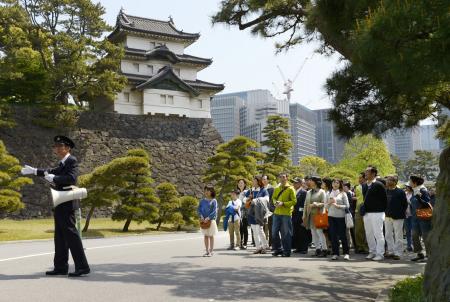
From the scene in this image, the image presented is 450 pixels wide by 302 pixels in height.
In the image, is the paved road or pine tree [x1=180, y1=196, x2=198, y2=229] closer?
the paved road

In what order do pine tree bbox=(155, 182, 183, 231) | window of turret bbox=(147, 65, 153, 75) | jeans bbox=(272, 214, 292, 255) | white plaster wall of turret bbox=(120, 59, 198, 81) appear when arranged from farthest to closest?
window of turret bbox=(147, 65, 153, 75) → white plaster wall of turret bbox=(120, 59, 198, 81) → pine tree bbox=(155, 182, 183, 231) → jeans bbox=(272, 214, 292, 255)

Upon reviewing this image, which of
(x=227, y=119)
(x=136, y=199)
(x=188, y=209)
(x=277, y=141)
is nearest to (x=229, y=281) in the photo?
(x=136, y=199)

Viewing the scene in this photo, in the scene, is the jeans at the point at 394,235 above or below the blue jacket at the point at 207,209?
below

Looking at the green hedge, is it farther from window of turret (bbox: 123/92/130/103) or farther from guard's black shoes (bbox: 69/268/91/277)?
window of turret (bbox: 123/92/130/103)

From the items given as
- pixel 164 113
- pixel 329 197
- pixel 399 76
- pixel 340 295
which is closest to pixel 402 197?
pixel 329 197

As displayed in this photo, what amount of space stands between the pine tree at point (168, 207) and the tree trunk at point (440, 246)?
19276mm

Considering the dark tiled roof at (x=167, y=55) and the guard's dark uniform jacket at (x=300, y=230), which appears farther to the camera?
the dark tiled roof at (x=167, y=55)

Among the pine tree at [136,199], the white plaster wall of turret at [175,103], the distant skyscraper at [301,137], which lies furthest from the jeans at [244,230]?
the distant skyscraper at [301,137]

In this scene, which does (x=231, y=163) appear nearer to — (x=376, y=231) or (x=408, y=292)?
(x=376, y=231)

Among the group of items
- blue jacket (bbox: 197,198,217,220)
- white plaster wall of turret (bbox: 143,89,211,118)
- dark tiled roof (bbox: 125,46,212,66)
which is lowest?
blue jacket (bbox: 197,198,217,220)

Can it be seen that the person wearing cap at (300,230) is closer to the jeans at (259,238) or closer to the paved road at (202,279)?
the jeans at (259,238)

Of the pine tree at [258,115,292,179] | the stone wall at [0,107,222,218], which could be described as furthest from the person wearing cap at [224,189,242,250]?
the pine tree at [258,115,292,179]

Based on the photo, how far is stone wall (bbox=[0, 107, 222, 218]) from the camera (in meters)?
28.9

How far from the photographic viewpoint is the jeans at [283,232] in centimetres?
1028
